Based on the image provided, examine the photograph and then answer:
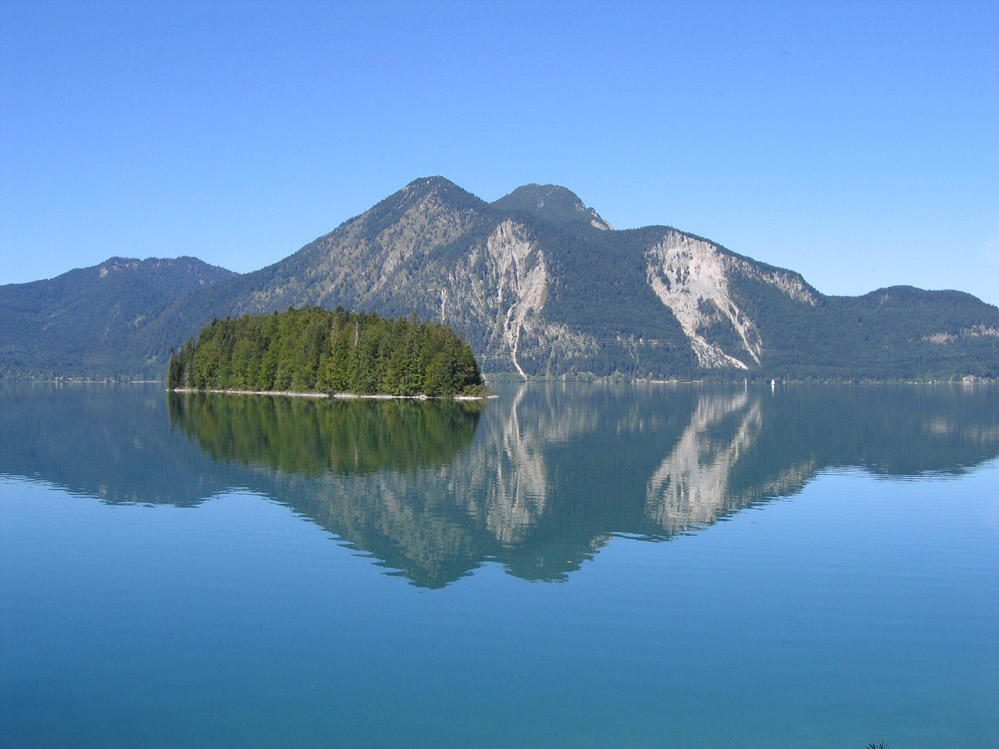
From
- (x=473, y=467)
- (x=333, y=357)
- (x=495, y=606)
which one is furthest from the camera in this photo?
(x=333, y=357)

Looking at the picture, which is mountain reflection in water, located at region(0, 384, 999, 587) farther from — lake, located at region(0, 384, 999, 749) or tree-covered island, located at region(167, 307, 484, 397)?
tree-covered island, located at region(167, 307, 484, 397)

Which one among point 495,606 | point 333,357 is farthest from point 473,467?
point 333,357

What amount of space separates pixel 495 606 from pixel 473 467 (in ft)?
100

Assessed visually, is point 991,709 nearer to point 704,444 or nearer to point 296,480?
point 296,480

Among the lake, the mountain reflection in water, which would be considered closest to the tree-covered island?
the mountain reflection in water

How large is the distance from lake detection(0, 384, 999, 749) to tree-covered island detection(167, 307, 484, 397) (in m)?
95.1

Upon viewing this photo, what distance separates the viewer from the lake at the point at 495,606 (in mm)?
17641

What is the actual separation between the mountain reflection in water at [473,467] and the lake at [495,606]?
1.04 ft

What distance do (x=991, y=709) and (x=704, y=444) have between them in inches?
2176

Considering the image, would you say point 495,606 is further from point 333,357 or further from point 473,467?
point 333,357

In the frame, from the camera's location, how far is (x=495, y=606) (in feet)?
80.8

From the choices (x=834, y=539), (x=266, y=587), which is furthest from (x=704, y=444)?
(x=266, y=587)


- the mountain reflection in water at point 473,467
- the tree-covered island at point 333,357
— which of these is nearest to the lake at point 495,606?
the mountain reflection in water at point 473,467

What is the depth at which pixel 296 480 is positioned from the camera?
47969mm
